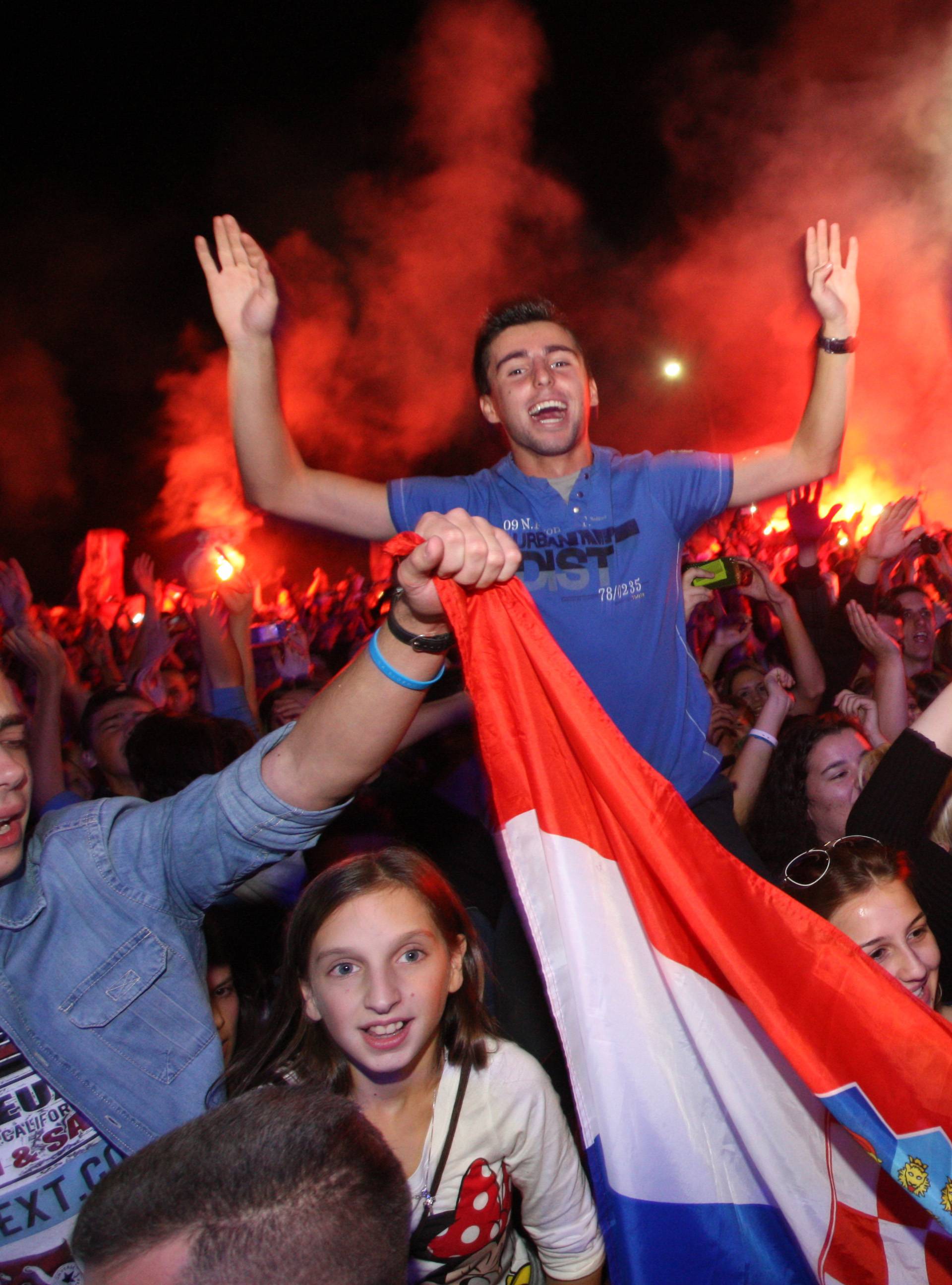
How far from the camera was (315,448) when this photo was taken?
16.9 meters

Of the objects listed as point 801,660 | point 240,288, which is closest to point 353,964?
point 240,288

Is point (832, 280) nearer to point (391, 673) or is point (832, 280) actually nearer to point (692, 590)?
point (692, 590)

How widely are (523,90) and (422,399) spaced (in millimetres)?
5434

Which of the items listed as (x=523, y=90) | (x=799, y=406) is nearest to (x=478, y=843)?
(x=523, y=90)

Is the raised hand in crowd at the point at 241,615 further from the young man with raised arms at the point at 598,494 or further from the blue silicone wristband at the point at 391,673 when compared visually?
the blue silicone wristband at the point at 391,673

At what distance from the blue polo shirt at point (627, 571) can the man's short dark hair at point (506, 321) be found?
44 centimetres

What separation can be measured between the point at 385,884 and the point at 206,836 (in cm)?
69

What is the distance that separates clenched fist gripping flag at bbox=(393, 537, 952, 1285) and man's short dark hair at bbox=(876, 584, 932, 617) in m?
4.45

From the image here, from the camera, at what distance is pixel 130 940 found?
155cm

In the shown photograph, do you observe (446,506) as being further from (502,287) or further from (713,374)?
(713,374)

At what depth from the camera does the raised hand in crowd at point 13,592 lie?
17.3 ft

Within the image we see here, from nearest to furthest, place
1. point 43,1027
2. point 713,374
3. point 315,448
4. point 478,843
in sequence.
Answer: point 43,1027 → point 478,843 → point 713,374 → point 315,448

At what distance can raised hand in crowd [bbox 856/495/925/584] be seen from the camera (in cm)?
528

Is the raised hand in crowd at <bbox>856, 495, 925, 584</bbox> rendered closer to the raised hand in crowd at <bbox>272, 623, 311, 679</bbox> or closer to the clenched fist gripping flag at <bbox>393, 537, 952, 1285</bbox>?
the raised hand in crowd at <bbox>272, 623, 311, 679</bbox>
